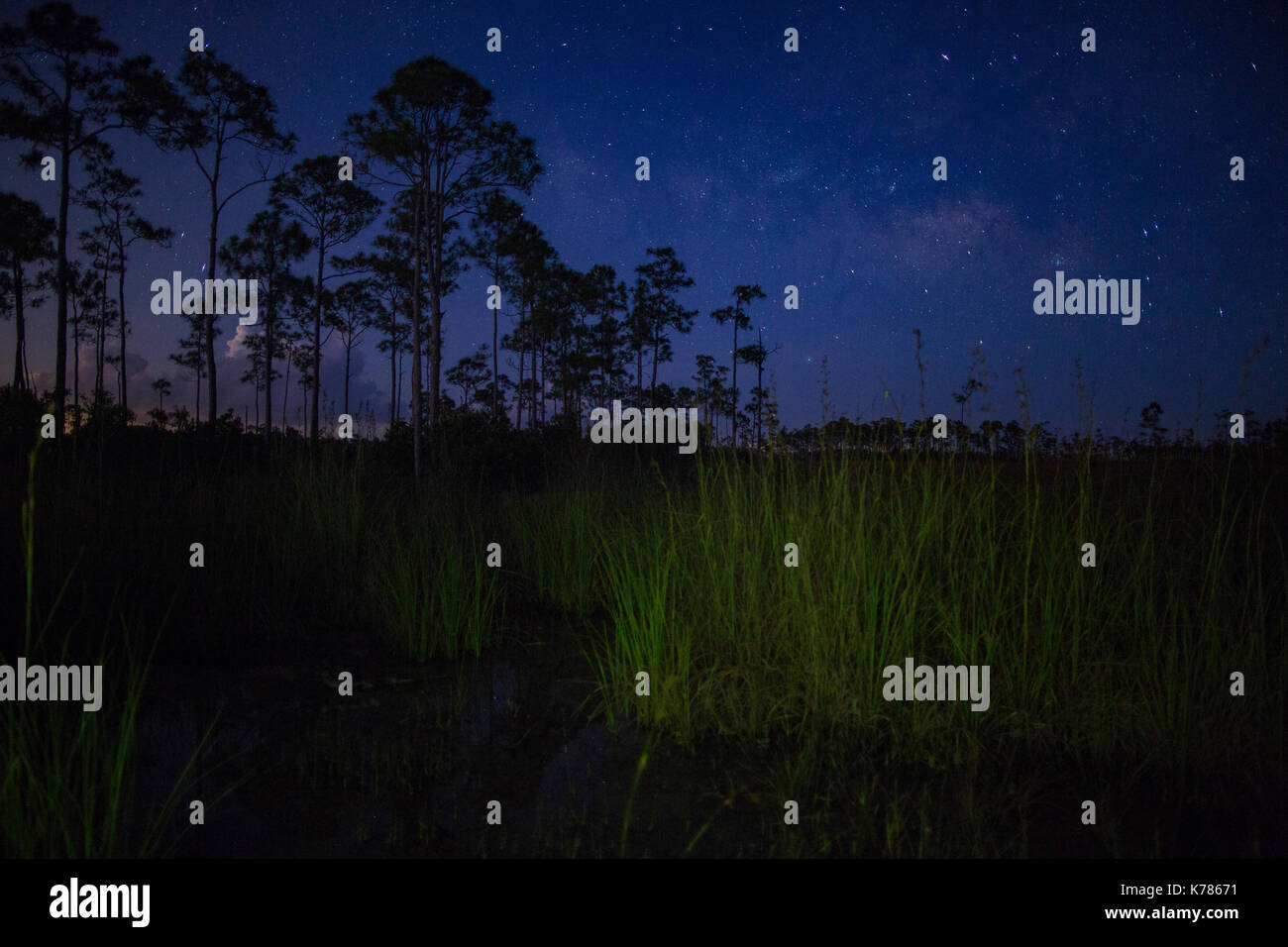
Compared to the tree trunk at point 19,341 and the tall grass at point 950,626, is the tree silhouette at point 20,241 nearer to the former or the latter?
the tree trunk at point 19,341

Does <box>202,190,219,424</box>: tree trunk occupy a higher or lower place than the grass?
higher

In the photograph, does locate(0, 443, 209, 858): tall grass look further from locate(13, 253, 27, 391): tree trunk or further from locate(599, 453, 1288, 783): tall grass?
locate(13, 253, 27, 391): tree trunk

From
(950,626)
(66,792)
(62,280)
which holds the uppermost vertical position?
(62,280)

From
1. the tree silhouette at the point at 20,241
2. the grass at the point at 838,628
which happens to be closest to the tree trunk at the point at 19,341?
the tree silhouette at the point at 20,241

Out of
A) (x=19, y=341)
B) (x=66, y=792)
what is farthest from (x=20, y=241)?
(x=66, y=792)

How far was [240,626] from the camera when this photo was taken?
4.29m

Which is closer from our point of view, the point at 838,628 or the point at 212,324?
the point at 838,628

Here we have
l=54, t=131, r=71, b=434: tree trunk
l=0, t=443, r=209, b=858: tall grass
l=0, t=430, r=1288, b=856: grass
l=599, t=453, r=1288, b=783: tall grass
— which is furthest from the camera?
l=54, t=131, r=71, b=434: tree trunk

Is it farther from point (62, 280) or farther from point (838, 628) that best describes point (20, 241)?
point (838, 628)

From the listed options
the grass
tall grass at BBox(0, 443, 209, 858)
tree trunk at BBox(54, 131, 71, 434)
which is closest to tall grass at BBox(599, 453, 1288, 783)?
the grass

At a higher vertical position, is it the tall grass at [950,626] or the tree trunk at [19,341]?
the tree trunk at [19,341]

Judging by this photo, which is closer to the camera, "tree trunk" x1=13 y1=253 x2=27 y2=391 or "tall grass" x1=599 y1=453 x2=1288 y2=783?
"tall grass" x1=599 y1=453 x2=1288 y2=783
